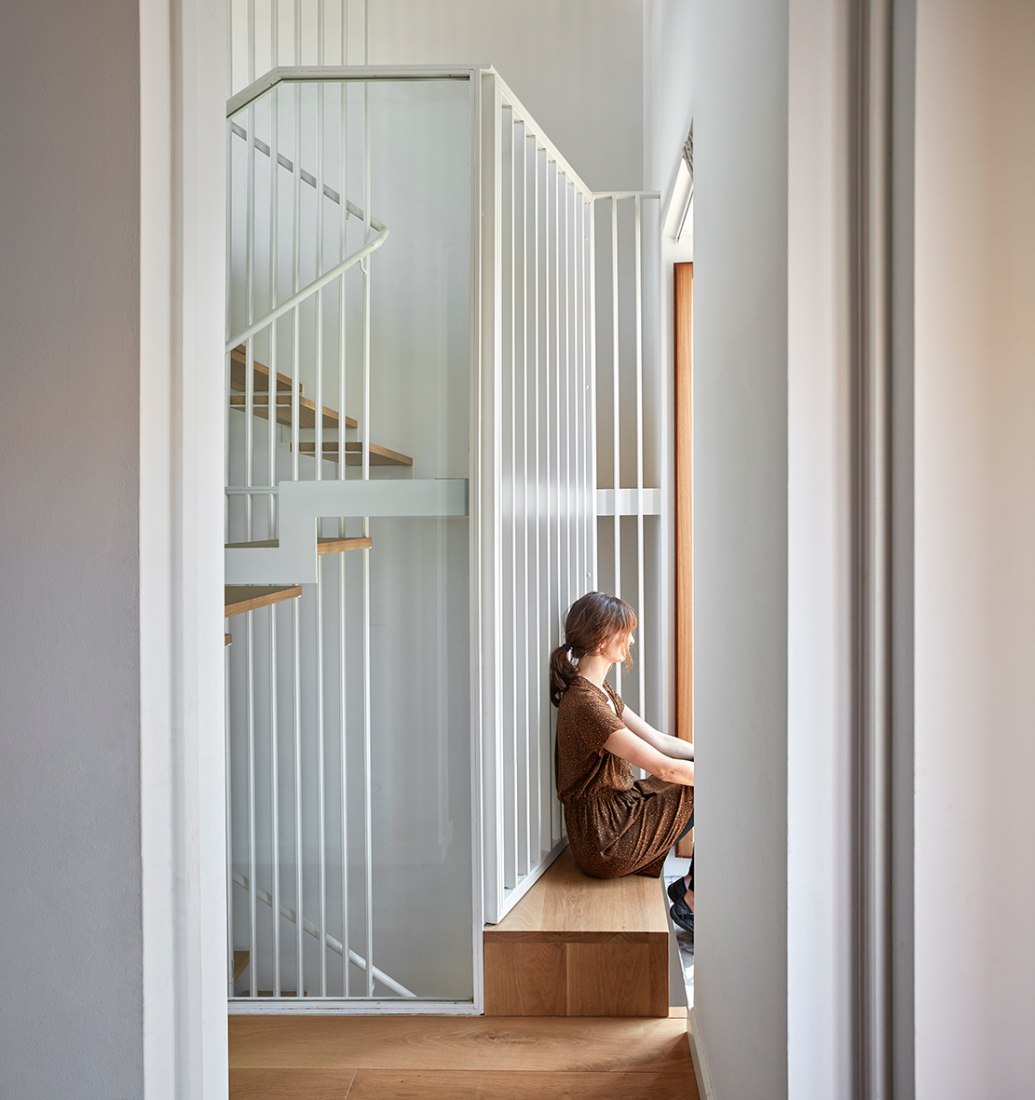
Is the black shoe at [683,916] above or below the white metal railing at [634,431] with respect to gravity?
below

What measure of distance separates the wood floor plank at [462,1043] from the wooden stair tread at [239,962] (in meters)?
0.11

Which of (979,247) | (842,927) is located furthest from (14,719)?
(979,247)

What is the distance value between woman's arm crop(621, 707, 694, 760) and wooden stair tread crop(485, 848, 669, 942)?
0.40 m

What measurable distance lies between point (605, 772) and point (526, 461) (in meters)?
0.92

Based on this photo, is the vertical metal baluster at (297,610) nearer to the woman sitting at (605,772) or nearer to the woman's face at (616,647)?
the woman sitting at (605,772)

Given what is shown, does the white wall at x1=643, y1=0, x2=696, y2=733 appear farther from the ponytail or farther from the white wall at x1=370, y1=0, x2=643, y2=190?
the ponytail

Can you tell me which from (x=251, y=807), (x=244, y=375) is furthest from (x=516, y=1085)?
(x=244, y=375)

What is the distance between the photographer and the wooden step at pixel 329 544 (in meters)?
2.18

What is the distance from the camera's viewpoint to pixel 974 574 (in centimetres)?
89

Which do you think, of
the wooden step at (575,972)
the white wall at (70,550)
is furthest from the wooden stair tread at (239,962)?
the white wall at (70,550)

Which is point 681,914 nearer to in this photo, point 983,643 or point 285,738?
point 285,738

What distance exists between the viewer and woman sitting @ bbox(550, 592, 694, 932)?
2770 millimetres

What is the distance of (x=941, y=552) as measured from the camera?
0.89 m

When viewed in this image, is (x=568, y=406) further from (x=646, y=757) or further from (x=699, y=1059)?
(x=699, y=1059)
